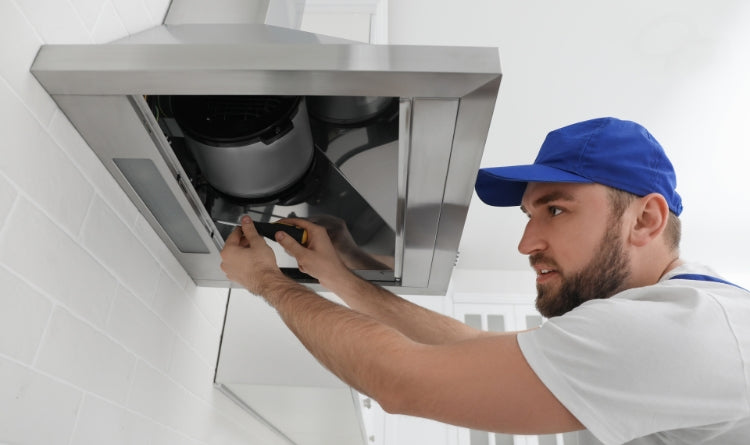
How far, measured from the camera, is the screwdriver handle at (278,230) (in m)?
1.02

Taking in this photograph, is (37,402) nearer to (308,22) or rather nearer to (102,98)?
(102,98)

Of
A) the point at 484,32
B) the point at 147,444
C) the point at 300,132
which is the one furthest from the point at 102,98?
the point at 484,32

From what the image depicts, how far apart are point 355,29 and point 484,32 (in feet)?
3.33

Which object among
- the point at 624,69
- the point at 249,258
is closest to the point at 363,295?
the point at 249,258

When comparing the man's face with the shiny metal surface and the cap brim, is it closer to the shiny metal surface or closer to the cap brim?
the cap brim

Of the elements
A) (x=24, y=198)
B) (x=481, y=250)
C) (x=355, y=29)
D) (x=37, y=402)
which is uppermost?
(x=481, y=250)

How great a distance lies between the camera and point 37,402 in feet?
2.24

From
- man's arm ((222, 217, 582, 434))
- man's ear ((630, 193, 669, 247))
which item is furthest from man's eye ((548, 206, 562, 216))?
man's arm ((222, 217, 582, 434))

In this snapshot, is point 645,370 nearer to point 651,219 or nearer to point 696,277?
point 696,277

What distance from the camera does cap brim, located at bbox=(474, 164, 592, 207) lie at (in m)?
0.96

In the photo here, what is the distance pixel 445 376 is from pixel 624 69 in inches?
97.4

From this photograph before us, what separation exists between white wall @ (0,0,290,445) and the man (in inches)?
9.1

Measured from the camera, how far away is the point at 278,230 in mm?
1035

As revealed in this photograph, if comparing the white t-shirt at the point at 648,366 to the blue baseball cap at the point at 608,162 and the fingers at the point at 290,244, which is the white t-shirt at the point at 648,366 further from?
the fingers at the point at 290,244
